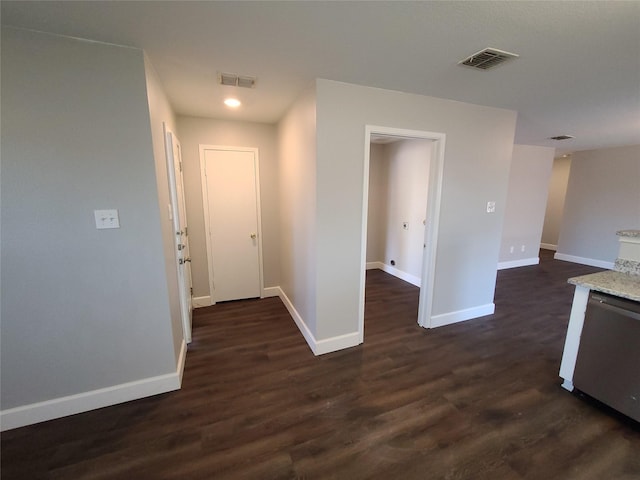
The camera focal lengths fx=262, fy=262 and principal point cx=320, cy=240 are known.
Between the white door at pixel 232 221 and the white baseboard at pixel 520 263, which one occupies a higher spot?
the white door at pixel 232 221

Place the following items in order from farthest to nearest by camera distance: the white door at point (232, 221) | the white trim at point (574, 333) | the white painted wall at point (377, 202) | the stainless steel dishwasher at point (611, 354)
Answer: the white painted wall at point (377, 202) < the white door at point (232, 221) < the white trim at point (574, 333) < the stainless steel dishwasher at point (611, 354)

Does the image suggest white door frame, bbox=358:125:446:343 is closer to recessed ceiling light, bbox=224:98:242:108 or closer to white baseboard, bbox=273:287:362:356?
white baseboard, bbox=273:287:362:356

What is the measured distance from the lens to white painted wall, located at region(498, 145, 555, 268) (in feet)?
17.1

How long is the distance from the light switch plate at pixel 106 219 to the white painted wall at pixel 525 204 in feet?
20.4

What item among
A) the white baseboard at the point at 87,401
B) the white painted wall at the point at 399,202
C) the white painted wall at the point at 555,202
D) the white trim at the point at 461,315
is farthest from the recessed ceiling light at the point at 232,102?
the white painted wall at the point at 555,202

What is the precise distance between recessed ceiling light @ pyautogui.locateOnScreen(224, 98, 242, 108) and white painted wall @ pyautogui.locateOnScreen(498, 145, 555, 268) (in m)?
5.25

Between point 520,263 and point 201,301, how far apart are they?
247 inches

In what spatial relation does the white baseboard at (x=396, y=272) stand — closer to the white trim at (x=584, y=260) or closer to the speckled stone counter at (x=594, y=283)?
the speckled stone counter at (x=594, y=283)

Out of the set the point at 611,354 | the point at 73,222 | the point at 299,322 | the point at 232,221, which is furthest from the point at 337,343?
the point at 73,222

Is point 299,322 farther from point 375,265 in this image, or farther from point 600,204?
point 600,204

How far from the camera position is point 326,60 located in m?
1.84

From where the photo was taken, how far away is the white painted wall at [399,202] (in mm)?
4320

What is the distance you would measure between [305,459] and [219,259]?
265cm

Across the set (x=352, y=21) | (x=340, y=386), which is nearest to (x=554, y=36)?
(x=352, y=21)
